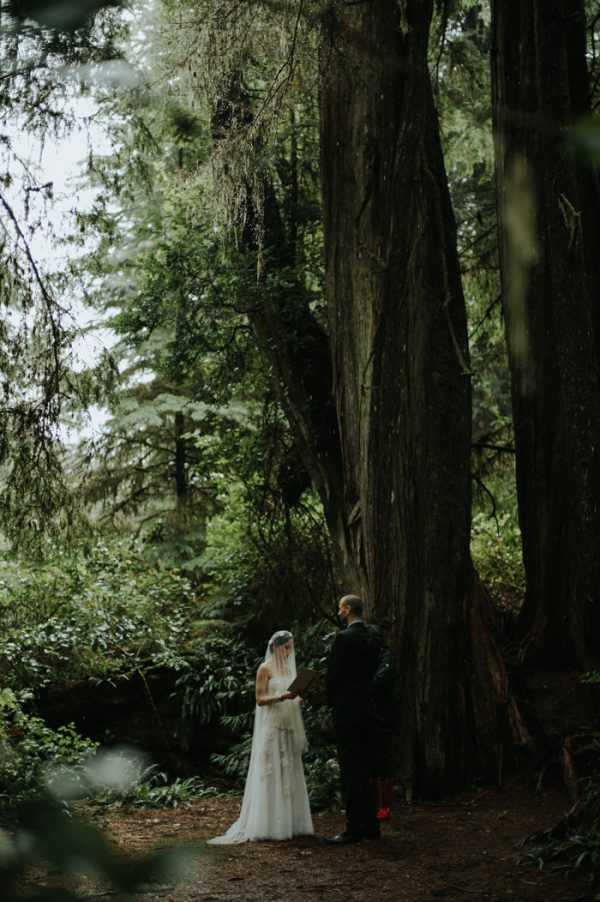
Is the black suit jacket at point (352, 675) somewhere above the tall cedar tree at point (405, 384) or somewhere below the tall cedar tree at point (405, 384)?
below

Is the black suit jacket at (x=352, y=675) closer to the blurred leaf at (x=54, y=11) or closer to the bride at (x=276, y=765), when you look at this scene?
the bride at (x=276, y=765)

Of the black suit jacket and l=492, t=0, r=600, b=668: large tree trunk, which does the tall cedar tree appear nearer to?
l=492, t=0, r=600, b=668: large tree trunk

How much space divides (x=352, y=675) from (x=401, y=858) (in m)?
1.45

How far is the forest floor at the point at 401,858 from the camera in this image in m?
5.92

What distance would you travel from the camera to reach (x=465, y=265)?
14336mm

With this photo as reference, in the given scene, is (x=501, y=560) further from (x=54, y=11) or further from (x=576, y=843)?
(x=54, y=11)

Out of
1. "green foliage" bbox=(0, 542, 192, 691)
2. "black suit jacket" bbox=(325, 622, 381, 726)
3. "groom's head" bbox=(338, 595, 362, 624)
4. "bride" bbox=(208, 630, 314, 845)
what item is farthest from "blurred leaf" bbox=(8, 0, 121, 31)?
"green foliage" bbox=(0, 542, 192, 691)

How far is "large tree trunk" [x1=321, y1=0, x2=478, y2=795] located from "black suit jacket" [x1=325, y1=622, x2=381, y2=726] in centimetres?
178

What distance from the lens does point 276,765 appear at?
798 centimetres

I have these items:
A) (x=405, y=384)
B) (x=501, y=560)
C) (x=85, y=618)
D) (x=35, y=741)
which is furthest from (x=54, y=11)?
(x=501, y=560)

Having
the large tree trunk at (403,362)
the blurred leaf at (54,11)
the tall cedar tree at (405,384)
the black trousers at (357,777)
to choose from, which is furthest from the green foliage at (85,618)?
the blurred leaf at (54,11)

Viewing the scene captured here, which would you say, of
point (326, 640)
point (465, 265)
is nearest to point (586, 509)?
point (326, 640)

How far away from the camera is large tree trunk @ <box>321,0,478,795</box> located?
9.28 metres

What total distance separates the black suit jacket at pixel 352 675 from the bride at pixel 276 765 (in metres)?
0.53
